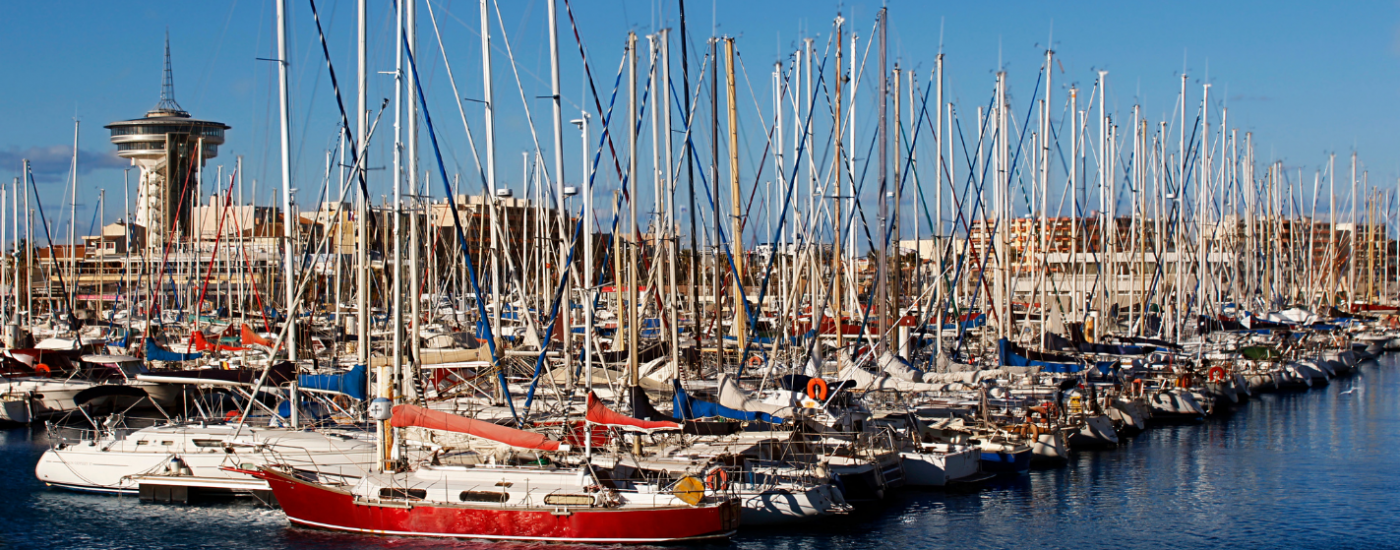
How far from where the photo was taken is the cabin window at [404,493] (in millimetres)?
23281

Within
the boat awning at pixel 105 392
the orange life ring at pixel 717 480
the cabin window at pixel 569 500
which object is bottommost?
the cabin window at pixel 569 500

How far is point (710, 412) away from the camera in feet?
94.2

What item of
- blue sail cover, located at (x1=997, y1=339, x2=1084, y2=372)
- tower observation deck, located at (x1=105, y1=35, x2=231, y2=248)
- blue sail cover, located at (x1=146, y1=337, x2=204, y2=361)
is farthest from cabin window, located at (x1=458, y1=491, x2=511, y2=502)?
tower observation deck, located at (x1=105, y1=35, x2=231, y2=248)

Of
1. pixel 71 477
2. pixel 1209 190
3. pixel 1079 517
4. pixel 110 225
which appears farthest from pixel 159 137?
pixel 1079 517

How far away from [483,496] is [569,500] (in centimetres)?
159

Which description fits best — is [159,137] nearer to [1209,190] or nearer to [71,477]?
[1209,190]

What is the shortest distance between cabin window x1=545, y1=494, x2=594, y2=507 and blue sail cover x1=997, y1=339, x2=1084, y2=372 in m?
21.6

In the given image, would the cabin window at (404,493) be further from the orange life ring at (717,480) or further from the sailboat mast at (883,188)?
the sailboat mast at (883,188)

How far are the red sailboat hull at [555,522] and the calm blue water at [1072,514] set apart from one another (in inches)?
10.9

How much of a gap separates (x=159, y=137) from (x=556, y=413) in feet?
498

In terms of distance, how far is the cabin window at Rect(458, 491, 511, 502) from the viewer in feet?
75.3

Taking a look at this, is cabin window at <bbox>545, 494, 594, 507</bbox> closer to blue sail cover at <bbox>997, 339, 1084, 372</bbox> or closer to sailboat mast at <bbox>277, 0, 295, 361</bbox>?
sailboat mast at <bbox>277, 0, 295, 361</bbox>

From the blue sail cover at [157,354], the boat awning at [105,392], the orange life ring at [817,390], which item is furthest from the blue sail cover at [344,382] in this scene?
the blue sail cover at [157,354]

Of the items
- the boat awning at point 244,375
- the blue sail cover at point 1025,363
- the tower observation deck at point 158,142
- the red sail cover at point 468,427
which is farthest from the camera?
the tower observation deck at point 158,142
